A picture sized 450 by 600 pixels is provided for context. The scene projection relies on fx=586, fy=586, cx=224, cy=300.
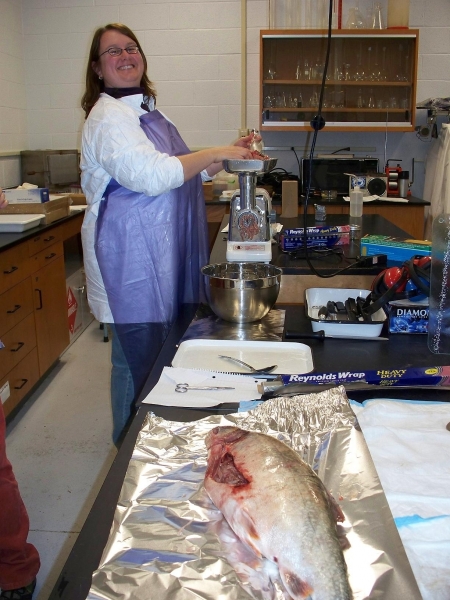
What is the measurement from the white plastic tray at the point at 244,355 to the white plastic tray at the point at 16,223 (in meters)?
1.94

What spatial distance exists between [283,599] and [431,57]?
487 cm

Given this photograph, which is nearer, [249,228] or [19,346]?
[249,228]

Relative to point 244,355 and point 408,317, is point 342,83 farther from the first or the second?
point 244,355

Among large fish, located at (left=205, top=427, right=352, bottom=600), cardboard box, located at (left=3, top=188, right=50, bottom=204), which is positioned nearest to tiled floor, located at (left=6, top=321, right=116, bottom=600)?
cardboard box, located at (left=3, top=188, right=50, bottom=204)

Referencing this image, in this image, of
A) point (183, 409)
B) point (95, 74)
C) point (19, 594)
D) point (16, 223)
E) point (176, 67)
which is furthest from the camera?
point (176, 67)

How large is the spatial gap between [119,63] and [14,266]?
1.18 meters

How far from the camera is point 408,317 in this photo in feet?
4.63

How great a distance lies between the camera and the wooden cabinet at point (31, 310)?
2754mm

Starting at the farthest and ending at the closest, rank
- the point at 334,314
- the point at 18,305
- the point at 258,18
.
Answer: the point at 258,18, the point at 18,305, the point at 334,314

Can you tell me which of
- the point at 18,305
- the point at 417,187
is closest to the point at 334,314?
the point at 18,305

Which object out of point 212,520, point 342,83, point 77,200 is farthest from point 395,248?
point 342,83

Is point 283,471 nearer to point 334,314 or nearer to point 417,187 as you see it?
point 334,314

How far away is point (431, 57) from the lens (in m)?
4.65

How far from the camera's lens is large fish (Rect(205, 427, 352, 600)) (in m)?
0.62
